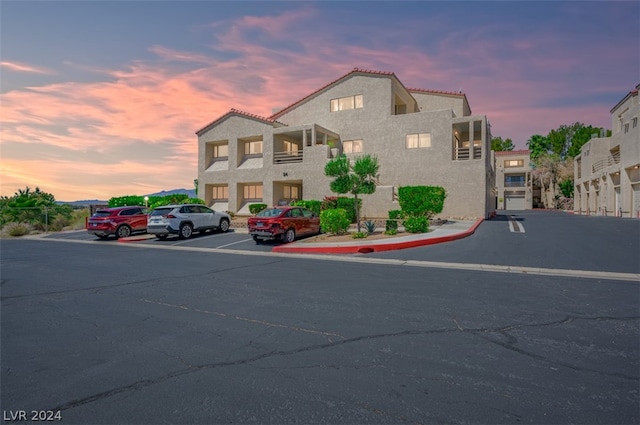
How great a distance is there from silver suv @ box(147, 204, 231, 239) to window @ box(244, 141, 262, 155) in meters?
13.5

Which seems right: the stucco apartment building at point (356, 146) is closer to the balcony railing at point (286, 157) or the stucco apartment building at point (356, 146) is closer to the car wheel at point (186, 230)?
the balcony railing at point (286, 157)

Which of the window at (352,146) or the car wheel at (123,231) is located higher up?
the window at (352,146)

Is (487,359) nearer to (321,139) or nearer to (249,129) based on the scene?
(321,139)

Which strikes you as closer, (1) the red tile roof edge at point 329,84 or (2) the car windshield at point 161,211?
(2) the car windshield at point 161,211

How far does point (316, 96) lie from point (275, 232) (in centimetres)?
2054

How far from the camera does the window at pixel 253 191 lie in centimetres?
3328

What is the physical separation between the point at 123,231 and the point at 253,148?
1604cm

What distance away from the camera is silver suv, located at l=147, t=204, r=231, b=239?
18156mm

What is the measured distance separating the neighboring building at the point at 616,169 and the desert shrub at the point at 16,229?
49.0 metres

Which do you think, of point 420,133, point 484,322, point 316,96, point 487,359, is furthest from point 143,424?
point 316,96

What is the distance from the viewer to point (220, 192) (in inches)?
1384

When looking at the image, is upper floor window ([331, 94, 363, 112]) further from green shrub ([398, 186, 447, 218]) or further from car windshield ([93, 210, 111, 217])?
car windshield ([93, 210, 111, 217])

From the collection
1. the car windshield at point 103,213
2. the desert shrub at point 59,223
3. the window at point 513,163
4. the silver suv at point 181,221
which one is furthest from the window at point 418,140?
the window at point 513,163

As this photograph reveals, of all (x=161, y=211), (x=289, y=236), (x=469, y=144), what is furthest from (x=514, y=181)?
(x=161, y=211)
